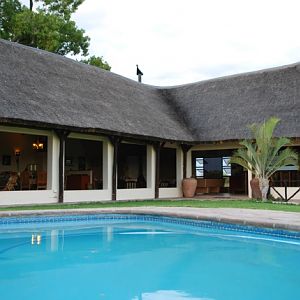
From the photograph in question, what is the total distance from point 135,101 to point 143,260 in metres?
11.2

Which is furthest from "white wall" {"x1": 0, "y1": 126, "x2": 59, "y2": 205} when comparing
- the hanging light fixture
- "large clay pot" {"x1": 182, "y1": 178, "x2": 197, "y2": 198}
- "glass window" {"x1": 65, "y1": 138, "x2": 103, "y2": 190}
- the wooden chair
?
"large clay pot" {"x1": 182, "y1": 178, "x2": 197, "y2": 198}

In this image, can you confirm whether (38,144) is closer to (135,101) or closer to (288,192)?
(135,101)

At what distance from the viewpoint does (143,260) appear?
5844mm

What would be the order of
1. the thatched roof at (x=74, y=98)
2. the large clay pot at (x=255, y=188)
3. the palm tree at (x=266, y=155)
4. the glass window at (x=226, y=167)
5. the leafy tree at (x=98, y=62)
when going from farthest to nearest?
1. the leafy tree at (x=98, y=62)
2. the glass window at (x=226, y=167)
3. the large clay pot at (x=255, y=188)
4. the palm tree at (x=266, y=155)
5. the thatched roof at (x=74, y=98)

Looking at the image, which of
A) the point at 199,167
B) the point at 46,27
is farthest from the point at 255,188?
the point at 46,27

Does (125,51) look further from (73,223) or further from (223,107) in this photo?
(73,223)

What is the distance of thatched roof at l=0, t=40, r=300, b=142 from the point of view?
11.8 metres

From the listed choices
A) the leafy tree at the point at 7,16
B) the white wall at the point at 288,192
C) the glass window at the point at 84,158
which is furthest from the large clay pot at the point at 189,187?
the leafy tree at the point at 7,16

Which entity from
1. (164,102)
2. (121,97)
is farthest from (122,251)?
(164,102)

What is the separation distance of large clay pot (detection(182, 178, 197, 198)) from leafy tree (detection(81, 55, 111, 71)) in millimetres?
12216

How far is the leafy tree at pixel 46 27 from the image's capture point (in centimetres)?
2288

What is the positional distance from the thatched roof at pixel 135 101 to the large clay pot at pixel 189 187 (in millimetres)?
1436

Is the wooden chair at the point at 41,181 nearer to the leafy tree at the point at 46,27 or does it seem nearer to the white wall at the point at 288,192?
the white wall at the point at 288,192

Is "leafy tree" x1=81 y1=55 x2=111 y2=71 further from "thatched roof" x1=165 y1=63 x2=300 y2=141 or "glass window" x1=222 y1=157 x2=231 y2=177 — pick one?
"glass window" x1=222 y1=157 x2=231 y2=177
